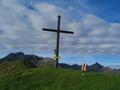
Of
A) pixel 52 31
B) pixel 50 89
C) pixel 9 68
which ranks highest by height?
pixel 52 31

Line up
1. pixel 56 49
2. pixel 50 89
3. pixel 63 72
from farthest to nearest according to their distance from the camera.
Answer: pixel 56 49, pixel 63 72, pixel 50 89

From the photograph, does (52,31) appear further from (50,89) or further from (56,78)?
(50,89)

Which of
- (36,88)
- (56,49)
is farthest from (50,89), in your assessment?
(56,49)

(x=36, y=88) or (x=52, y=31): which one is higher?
(x=52, y=31)

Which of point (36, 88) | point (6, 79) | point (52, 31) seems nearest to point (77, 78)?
point (36, 88)

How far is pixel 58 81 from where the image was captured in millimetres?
39656

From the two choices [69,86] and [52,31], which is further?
[52,31]

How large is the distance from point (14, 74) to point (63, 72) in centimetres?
558

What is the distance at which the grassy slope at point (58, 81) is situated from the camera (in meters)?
37.8

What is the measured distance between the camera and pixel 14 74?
4412 cm

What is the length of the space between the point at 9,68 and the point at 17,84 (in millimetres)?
12668

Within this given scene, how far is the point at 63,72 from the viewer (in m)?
43.4

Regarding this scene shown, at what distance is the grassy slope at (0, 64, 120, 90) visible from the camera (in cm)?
3784

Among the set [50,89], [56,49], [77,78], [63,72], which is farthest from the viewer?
[56,49]
